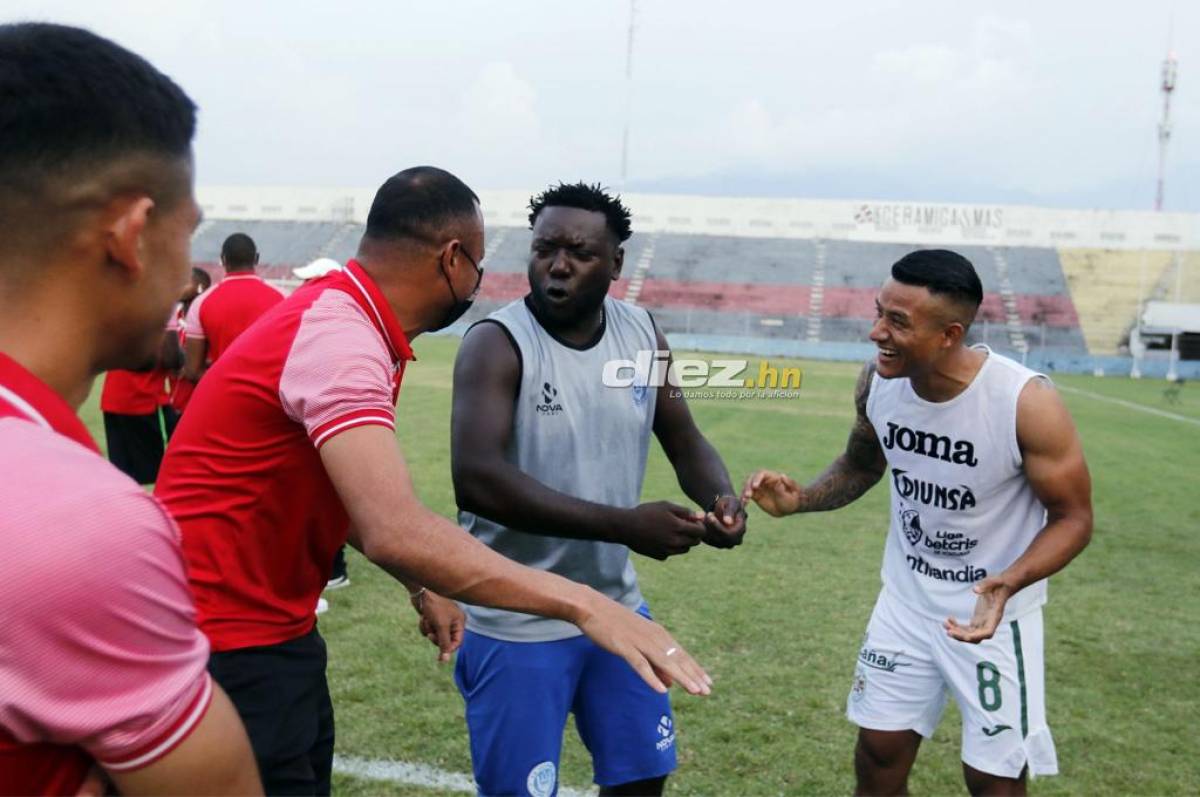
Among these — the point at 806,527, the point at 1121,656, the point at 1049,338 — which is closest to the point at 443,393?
the point at 806,527

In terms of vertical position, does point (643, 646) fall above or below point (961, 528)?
above

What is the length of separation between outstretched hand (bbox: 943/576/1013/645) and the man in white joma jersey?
49 millimetres

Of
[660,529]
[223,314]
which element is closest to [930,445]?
[660,529]

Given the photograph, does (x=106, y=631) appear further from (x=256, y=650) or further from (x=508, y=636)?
(x=508, y=636)

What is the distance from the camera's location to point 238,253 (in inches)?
294

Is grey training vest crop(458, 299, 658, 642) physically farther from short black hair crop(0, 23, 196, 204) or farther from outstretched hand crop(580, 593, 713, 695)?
short black hair crop(0, 23, 196, 204)

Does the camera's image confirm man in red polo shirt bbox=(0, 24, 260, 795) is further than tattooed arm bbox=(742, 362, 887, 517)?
No

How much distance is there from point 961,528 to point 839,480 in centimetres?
69

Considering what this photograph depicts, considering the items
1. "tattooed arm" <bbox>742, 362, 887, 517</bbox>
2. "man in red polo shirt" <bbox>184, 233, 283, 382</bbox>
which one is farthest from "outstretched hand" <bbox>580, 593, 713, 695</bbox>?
"man in red polo shirt" <bbox>184, 233, 283, 382</bbox>

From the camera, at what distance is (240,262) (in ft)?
24.7

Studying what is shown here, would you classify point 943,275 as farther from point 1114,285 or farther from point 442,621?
point 1114,285

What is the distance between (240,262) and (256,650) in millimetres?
5387

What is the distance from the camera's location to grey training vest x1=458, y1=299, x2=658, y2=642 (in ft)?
11.6

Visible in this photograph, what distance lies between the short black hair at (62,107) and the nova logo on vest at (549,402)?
2301 mm
